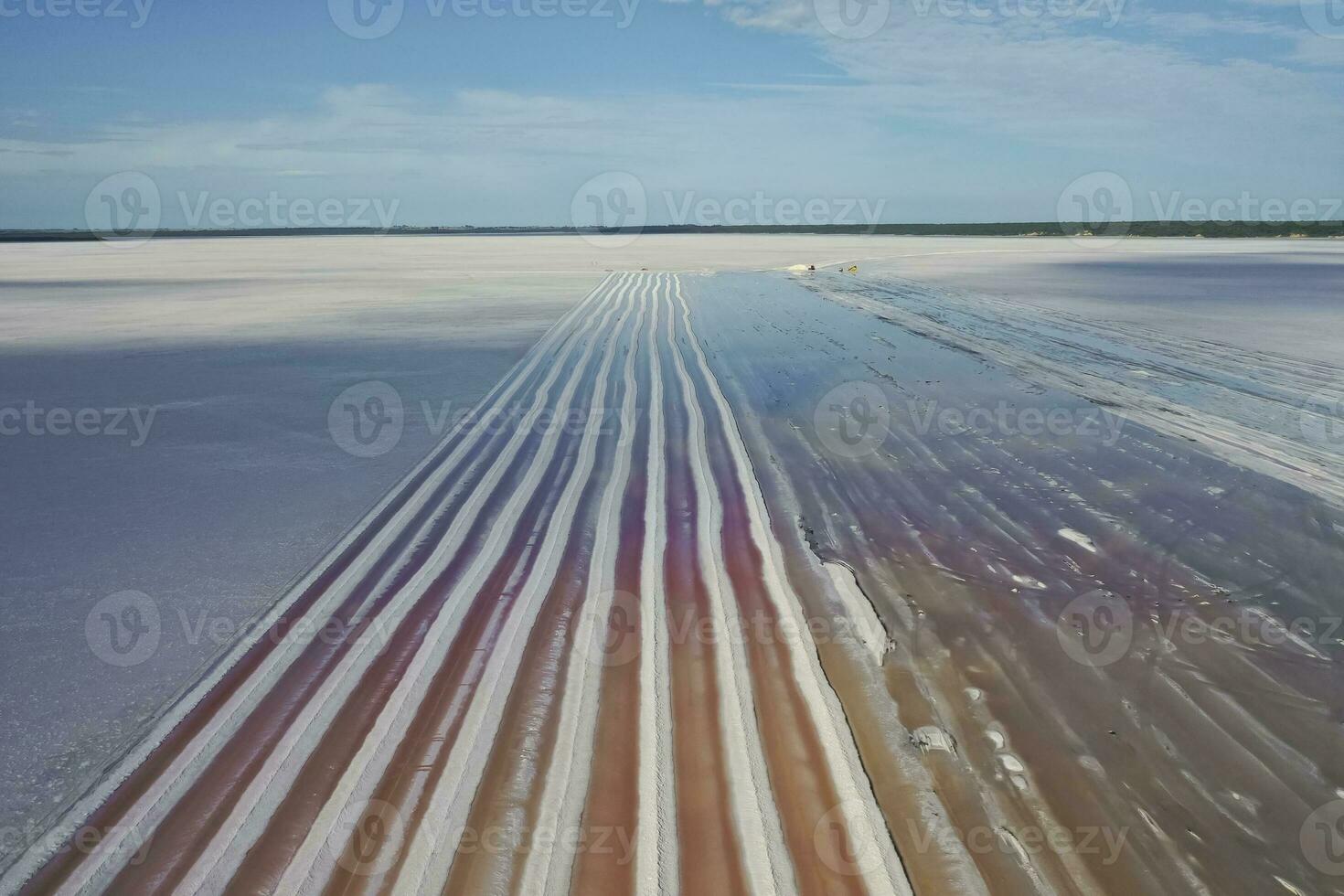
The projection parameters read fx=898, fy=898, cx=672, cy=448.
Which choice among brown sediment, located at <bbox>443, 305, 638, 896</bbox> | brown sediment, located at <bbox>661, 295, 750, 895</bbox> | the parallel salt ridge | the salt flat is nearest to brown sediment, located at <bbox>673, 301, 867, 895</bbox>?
the salt flat

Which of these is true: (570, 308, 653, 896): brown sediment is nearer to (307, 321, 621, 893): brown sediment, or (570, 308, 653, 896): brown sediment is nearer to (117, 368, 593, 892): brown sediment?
(307, 321, 621, 893): brown sediment

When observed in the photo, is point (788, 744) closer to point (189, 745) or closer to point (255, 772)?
point (255, 772)

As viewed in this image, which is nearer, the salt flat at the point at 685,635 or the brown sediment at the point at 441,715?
the brown sediment at the point at 441,715

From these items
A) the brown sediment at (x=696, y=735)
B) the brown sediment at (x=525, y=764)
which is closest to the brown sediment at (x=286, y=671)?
the brown sediment at (x=525, y=764)

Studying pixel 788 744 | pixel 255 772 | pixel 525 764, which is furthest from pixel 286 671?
pixel 788 744

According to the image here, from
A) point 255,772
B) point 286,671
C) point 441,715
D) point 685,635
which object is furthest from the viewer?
point 685,635

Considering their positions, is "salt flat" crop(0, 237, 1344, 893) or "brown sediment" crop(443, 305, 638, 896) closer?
"brown sediment" crop(443, 305, 638, 896)

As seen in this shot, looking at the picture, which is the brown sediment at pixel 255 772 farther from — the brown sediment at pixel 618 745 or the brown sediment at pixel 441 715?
the brown sediment at pixel 618 745
